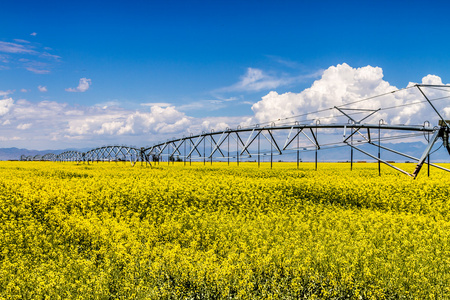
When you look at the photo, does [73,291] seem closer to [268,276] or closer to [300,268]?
[268,276]

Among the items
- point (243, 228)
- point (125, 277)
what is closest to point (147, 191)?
point (243, 228)

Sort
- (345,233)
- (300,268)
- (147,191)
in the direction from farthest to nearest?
(147,191)
(345,233)
(300,268)

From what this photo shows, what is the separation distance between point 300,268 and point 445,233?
637 centimetres

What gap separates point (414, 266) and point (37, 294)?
8079mm

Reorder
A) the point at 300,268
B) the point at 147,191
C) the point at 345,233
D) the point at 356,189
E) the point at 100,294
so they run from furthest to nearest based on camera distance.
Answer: the point at 356,189 < the point at 147,191 < the point at 345,233 < the point at 300,268 < the point at 100,294

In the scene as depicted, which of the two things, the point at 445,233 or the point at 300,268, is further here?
the point at 445,233

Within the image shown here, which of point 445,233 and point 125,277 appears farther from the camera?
point 445,233

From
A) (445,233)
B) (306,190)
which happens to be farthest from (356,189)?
(445,233)

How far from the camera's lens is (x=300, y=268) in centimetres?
728

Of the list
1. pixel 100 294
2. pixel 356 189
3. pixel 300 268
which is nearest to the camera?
pixel 100 294

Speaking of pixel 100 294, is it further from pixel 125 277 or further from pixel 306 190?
pixel 306 190

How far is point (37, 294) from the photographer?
6883mm

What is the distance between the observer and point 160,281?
7.34 m

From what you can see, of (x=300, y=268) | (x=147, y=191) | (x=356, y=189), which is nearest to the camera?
(x=300, y=268)
